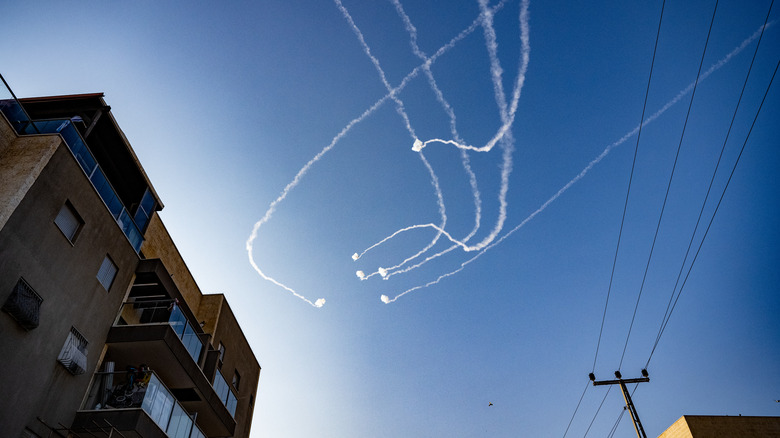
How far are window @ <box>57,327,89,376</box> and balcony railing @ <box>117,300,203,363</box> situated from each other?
269 cm

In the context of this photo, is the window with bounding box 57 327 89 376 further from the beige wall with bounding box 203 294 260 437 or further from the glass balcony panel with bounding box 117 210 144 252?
the beige wall with bounding box 203 294 260 437

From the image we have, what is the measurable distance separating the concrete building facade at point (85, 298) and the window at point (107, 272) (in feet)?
0.15

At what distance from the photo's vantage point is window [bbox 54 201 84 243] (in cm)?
1605

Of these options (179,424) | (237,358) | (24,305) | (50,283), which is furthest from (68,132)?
(237,358)

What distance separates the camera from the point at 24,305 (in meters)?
14.2

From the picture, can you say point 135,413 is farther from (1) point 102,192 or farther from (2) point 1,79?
(2) point 1,79

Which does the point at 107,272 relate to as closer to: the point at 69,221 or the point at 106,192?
the point at 69,221

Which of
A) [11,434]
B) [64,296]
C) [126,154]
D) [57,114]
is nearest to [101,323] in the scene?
[64,296]

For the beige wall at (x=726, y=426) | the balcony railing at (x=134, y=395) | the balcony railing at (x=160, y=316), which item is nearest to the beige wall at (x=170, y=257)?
the balcony railing at (x=160, y=316)

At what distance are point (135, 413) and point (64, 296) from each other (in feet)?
13.5

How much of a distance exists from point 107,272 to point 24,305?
4158 mm

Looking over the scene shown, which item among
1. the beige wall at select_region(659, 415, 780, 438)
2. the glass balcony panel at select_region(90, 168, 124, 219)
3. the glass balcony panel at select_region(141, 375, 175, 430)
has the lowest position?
the glass balcony panel at select_region(141, 375, 175, 430)

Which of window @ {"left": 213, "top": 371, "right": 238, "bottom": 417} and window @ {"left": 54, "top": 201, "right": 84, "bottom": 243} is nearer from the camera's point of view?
window @ {"left": 54, "top": 201, "right": 84, "bottom": 243}

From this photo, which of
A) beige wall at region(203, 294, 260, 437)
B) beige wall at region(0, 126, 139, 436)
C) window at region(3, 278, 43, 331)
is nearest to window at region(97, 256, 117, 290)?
beige wall at region(0, 126, 139, 436)
